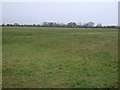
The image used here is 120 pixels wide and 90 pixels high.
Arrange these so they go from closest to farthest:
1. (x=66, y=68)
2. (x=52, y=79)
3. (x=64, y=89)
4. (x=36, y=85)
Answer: (x=64, y=89) < (x=36, y=85) < (x=52, y=79) < (x=66, y=68)

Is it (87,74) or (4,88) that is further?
(87,74)

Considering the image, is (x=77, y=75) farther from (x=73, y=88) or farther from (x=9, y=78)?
(x=9, y=78)

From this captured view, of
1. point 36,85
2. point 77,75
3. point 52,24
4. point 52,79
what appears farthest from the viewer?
point 52,24

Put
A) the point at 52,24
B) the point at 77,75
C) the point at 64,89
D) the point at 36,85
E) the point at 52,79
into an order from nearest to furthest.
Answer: the point at 64,89, the point at 36,85, the point at 52,79, the point at 77,75, the point at 52,24

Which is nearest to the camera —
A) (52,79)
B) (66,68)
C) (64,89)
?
(64,89)

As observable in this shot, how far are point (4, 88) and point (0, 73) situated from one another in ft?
6.80

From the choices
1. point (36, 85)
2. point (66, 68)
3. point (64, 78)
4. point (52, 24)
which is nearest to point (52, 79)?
point (64, 78)

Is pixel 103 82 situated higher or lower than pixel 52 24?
lower

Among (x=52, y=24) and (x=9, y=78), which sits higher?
(x=52, y=24)

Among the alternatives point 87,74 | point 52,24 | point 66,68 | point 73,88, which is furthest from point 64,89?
point 52,24

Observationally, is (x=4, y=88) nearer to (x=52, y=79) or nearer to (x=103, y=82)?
(x=52, y=79)

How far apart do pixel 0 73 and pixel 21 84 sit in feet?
6.06

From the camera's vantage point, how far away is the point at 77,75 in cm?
753

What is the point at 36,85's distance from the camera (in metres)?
6.15
